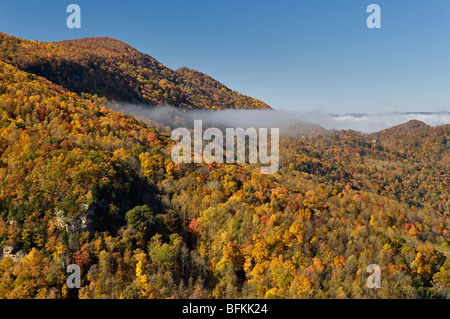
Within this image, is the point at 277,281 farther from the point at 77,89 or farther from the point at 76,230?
the point at 77,89

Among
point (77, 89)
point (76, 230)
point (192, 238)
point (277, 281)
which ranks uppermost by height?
point (77, 89)

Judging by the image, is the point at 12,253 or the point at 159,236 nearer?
the point at 12,253

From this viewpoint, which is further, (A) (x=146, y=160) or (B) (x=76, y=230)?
(A) (x=146, y=160)

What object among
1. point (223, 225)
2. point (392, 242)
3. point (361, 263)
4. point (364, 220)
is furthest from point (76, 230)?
point (364, 220)

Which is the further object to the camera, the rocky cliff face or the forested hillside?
the rocky cliff face

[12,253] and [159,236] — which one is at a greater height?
[159,236]

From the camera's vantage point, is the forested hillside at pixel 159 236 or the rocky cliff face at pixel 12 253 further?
the rocky cliff face at pixel 12 253

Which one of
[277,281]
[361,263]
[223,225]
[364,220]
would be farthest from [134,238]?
[364,220]

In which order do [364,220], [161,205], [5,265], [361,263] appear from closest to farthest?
[5,265]
[361,263]
[161,205]
[364,220]

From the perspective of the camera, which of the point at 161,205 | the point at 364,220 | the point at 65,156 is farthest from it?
the point at 364,220

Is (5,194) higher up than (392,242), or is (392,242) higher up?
(5,194)
